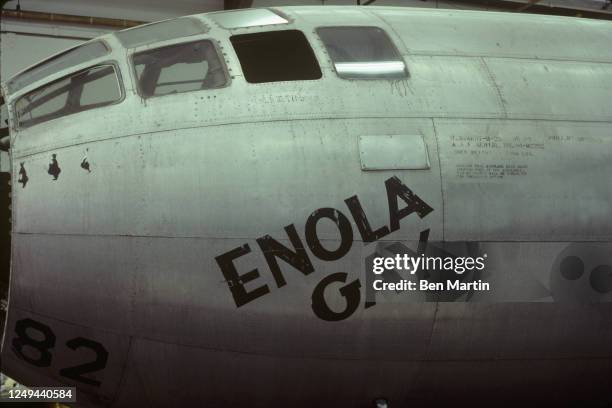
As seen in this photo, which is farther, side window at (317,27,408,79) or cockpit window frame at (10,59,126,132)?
side window at (317,27,408,79)

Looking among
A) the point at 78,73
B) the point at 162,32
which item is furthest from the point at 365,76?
the point at 78,73

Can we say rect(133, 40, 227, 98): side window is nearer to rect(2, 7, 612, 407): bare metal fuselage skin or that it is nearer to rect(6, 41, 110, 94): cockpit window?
rect(2, 7, 612, 407): bare metal fuselage skin

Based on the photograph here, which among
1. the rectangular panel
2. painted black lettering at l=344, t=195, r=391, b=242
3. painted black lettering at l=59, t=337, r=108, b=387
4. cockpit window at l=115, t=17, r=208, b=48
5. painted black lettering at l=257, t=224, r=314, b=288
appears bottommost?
painted black lettering at l=59, t=337, r=108, b=387

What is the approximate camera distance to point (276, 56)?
247 inches

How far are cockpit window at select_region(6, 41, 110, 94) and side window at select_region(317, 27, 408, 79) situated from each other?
6.22 feet

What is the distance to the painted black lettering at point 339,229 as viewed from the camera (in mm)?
5586

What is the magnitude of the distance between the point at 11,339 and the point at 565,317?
172 inches

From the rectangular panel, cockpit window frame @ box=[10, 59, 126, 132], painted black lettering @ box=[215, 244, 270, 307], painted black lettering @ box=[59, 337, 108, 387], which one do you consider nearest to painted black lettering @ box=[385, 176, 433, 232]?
the rectangular panel

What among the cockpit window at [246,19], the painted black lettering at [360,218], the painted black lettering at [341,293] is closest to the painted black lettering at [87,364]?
the painted black lettering at [341,293]

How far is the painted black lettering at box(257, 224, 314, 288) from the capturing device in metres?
5.54

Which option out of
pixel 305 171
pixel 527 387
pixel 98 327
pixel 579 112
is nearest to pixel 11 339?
pixel 98 327

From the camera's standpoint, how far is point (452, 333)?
5.83 m

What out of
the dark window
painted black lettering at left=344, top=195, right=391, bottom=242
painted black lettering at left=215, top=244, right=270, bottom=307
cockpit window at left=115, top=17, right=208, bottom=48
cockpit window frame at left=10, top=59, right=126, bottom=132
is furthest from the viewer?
cockpit window at left=115, top=17, right=208, bottom=48

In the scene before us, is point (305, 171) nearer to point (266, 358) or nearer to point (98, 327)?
point (266, 358)
